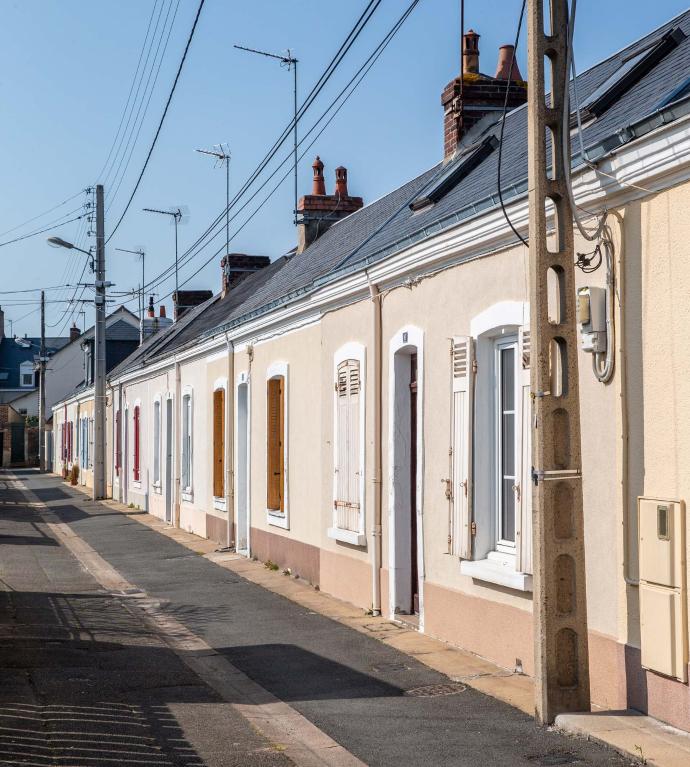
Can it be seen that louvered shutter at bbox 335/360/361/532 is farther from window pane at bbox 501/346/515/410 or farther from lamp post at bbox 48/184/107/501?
lamp post at bbox 48/184/107/501

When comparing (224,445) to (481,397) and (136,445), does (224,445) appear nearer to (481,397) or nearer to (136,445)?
(481,397)

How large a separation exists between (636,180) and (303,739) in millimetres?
3851

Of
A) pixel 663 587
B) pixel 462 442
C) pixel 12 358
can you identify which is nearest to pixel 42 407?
pixel 12 358

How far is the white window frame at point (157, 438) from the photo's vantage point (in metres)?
25.5

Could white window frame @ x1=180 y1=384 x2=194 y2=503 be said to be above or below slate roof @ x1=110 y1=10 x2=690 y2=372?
below

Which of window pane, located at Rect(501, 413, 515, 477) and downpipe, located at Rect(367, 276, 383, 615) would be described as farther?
downpipe, located at Rect(367, 276, 383, 615)

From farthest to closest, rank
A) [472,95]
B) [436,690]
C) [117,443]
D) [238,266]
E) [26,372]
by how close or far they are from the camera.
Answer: [26,372] → [117,443] → [238,266] → [472,95] → [436,690]

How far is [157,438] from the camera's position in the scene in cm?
2614

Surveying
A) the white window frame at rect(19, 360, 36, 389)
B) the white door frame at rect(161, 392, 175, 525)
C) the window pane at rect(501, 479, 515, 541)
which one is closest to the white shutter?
the window pane at rect(501, 479, 515, 541)

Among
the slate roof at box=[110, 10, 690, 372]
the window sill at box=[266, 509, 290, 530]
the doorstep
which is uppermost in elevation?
the slate roof at box=[110, 10, 690, 372]

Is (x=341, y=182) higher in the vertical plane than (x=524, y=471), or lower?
higher

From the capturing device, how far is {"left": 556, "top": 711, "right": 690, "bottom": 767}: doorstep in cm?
569

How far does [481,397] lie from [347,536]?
3.59 m

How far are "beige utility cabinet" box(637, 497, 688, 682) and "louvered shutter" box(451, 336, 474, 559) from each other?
96.6 inches
